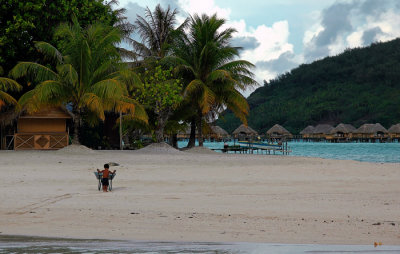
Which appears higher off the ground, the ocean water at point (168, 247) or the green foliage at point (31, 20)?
the green foliage at point (31, 20)

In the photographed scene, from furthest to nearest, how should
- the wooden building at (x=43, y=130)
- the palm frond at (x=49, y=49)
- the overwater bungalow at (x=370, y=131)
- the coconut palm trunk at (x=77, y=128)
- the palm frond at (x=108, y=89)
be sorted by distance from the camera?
the overwater bungalow at (x=370, y=131)
the wooden building at (x=43, y=130)
the coconut palm trunk at (x=77, y=128)
the palm frond at (x=49, y=49)
the palm frond at (x=108, y=89)

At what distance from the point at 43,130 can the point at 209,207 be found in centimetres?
2201

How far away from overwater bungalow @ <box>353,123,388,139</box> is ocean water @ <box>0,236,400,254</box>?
97.1 metres

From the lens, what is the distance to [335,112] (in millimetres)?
127688

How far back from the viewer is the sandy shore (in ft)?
21.9

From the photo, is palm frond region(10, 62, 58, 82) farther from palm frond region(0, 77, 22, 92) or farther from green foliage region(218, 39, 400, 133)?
green foliage region(218, 39, 400, 133)

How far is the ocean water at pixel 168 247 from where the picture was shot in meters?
5.68

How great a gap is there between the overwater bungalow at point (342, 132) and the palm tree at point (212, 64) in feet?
248

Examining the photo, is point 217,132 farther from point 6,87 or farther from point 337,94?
point 337,94

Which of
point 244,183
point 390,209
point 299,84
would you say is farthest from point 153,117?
point 299,84

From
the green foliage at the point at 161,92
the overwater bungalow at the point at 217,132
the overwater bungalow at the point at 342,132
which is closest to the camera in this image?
the green foliage at the point at 161,92

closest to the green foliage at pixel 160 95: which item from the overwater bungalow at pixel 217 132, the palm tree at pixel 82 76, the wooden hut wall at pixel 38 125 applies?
the palm tree at pixel 82 76

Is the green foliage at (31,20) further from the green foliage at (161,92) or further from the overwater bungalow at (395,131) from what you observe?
the overwater bungalow at (395,131)

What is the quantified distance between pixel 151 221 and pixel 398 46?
484 ft
